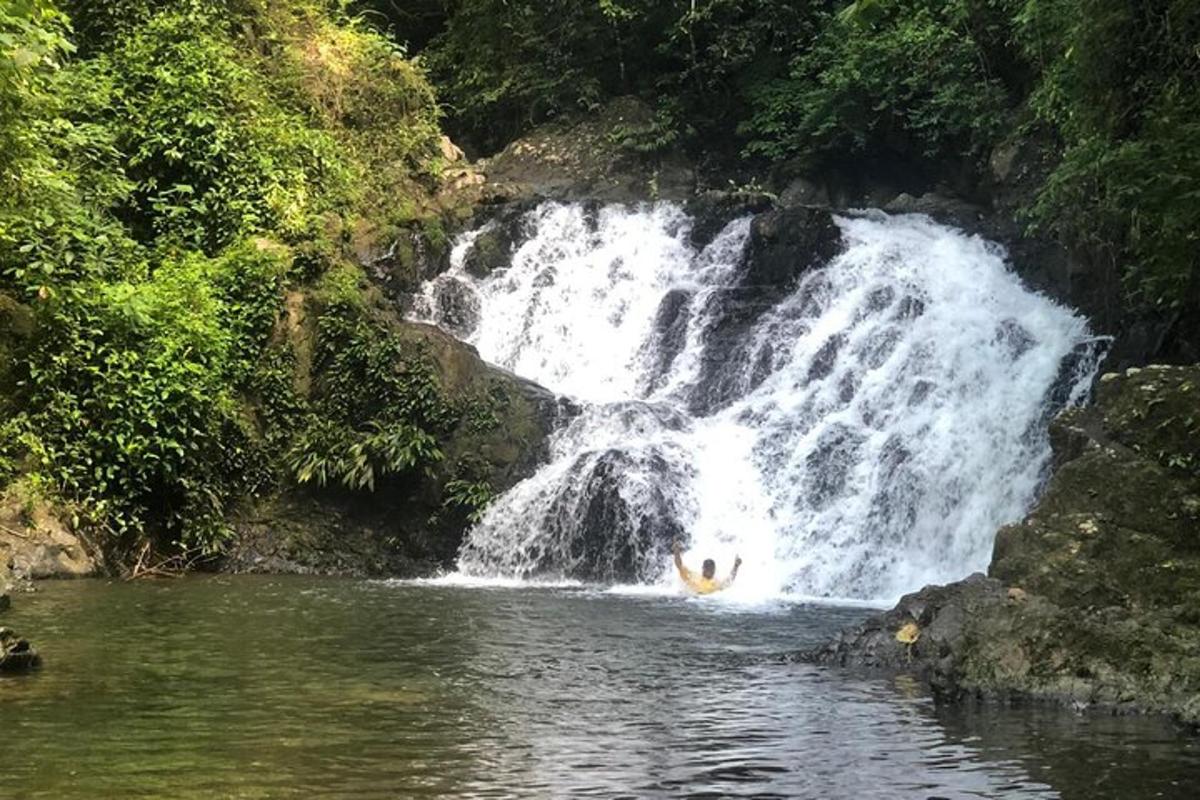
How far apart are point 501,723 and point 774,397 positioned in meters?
11.8

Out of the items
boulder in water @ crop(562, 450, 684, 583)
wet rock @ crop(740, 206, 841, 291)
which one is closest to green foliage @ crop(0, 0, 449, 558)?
boulder in water @ crop(562, 450, 684, 583)

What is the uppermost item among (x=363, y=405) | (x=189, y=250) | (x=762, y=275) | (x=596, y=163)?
(x=596, y=163)

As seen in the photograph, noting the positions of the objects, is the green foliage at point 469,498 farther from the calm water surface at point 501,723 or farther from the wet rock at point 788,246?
the wet rock at point 788,246

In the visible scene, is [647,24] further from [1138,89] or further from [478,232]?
[1138,89]

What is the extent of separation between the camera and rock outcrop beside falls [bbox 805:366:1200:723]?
7.47 meters

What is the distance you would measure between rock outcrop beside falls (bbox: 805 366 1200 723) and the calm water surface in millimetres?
388

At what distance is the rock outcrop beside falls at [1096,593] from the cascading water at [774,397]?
5.44 metres

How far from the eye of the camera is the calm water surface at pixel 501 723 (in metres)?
5.82

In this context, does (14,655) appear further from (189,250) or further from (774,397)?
(774,397)

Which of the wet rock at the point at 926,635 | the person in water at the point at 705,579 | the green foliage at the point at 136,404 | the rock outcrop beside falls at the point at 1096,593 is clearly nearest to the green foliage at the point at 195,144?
the green foliage at the point at 136,404

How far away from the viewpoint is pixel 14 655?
7.98 m

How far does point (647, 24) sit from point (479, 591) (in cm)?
1697

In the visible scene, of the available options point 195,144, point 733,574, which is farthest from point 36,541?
point 733,574

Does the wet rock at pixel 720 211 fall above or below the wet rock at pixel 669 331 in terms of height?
above
